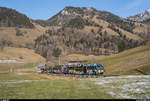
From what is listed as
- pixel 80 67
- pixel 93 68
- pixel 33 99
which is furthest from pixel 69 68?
pixel 33 99

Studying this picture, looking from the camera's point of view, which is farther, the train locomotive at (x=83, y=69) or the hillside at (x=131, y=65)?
the hillside at (x=131, y=65)

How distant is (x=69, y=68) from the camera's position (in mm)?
73125

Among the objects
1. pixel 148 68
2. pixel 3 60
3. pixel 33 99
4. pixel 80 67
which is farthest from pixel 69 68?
pixel 3 60

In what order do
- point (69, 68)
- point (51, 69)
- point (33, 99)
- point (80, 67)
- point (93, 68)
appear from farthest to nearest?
point (51, 69) < point (69, 68) < point (80, 67) < point (93, 68) < point (33, 99)

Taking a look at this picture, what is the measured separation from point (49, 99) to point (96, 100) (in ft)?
15.2

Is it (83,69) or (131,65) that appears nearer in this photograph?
(83,69)

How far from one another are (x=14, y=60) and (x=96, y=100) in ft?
640

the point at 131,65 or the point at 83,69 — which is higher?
the point at 131,65

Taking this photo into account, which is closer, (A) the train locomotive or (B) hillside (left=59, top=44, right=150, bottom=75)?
(A) the train locomotive

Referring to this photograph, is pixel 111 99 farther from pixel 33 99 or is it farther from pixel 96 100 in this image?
pixel 33 99

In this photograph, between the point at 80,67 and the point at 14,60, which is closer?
the point at 80,67

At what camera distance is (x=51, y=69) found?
88.1m

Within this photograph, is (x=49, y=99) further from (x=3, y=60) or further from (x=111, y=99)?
(x=3, y=60)

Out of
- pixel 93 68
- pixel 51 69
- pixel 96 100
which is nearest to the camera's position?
pixel 96 100
